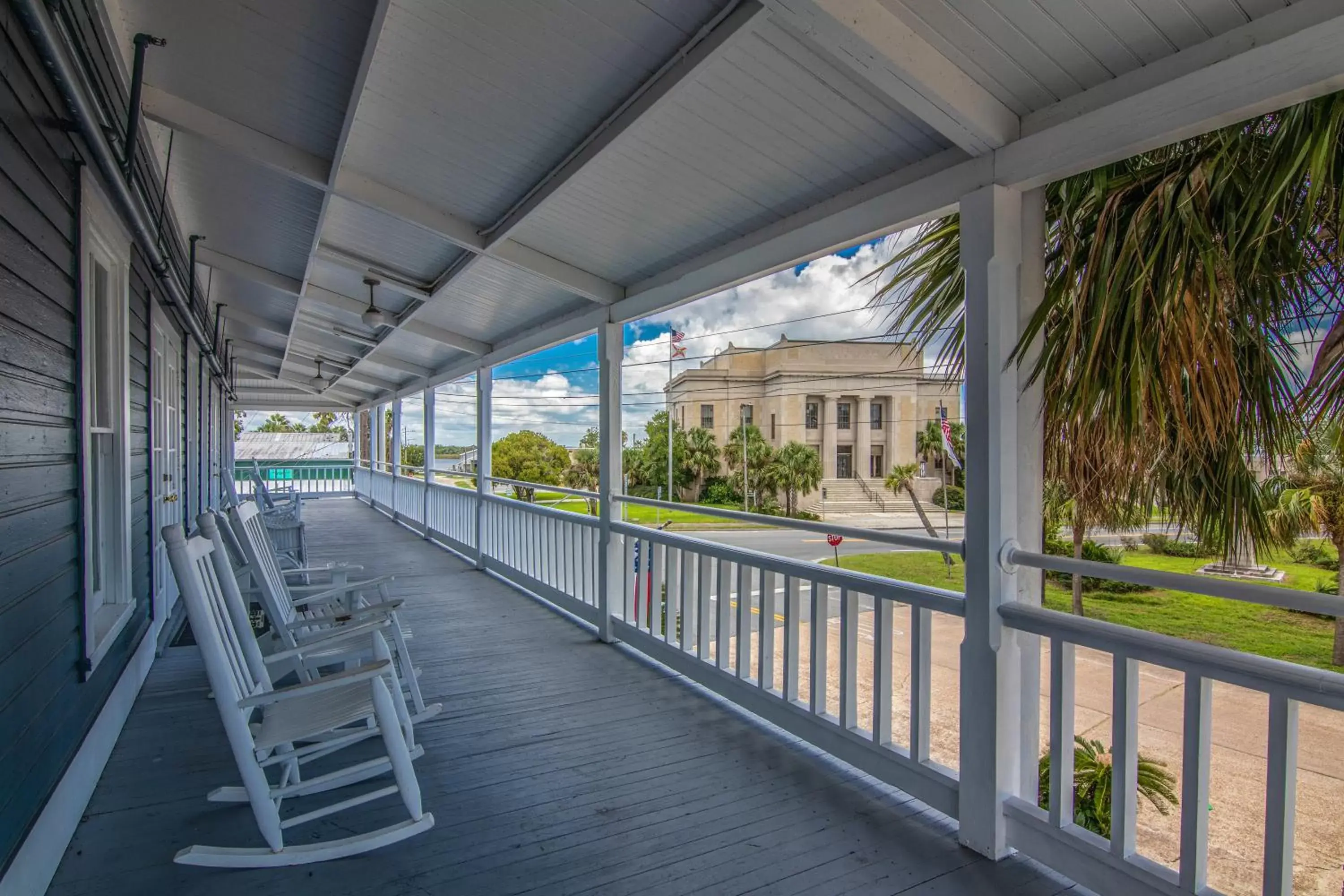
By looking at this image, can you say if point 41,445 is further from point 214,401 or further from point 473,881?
point 214,401

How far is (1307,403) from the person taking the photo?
2.13m

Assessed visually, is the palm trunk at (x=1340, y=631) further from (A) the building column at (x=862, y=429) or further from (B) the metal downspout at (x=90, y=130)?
(A) the building column at (x=862, y=429)

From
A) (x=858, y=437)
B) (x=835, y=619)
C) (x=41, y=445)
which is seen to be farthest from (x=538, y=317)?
(x=858, y=437)

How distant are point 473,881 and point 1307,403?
2858mm

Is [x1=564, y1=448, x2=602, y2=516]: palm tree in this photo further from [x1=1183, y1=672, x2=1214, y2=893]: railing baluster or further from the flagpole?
[x1=1183, y1=672, x2=1214, y2=893]: railing baluster

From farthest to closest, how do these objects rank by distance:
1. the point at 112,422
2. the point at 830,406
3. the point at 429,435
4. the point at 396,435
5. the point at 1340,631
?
the point at 830,406 < the point at 396,435 < the point at 429,435 < the point at 1340,631 < the point at 112,422

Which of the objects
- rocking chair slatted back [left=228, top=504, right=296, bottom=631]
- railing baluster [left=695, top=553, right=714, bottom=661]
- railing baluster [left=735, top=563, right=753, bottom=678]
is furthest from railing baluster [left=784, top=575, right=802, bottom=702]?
rocking chair slatted back [left=228, top=504, right=296, bottom=631]

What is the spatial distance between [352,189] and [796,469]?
3003 centimetres

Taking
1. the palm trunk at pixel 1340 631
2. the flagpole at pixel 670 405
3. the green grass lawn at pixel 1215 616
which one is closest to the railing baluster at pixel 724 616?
the palm trunk at pixel 1340 631

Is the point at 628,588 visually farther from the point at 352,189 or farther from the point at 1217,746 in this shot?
the point at 1217,746

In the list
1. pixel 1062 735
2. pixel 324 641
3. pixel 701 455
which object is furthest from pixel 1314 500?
pixel 701 455

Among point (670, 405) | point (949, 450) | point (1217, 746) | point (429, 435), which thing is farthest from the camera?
point (670, 405)

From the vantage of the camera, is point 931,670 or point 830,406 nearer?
point 931,670

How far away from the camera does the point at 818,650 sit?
9.48 ft
